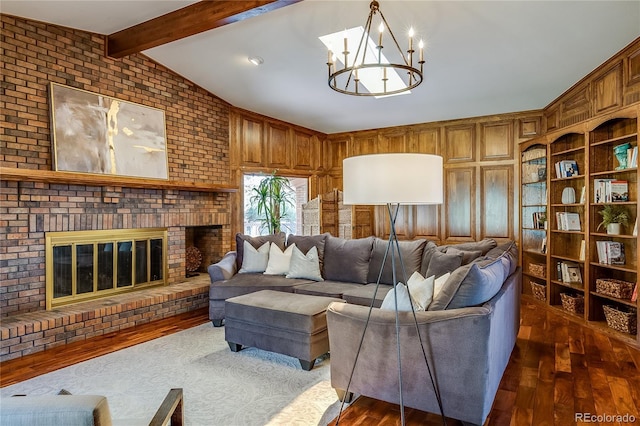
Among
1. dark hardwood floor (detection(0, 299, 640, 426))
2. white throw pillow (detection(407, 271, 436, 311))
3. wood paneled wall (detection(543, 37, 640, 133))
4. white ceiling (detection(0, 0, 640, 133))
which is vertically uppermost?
white ceiling (detection(0, 0, 640, 133))

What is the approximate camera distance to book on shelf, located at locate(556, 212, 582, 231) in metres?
Answer: 4.52

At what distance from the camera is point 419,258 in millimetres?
4047

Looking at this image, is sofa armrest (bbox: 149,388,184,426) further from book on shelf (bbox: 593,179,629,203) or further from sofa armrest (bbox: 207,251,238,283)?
book on shelf (bbox: 593,179,629,203)

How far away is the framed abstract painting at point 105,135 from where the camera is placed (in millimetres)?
3945

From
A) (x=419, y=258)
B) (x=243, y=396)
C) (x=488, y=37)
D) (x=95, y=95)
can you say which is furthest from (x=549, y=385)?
(x=95, y=95)

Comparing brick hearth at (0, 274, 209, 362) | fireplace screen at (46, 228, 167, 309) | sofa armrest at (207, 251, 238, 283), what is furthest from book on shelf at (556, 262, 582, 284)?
fireplace screen at (46, 228, 167, 309)

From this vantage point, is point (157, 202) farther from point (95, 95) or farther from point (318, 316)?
point (318, 316)

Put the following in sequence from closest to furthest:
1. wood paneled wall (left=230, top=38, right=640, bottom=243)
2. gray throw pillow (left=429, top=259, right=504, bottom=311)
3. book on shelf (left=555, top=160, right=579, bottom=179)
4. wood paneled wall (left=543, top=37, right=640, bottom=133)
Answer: gray throw pillow (left=429, top=259, right=504, bottom=311)
wood paneled wall (left=543, top=37, right=640, bottom=133)
book on shelf (left=555, top=160, right=579, bottom=179)
wood paneled wall (left=230, top=38, right=640, bottom=243)

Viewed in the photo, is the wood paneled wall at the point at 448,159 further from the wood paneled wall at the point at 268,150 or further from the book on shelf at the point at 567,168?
the book on shelf at the point at 567,168

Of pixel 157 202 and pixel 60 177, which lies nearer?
pixel 60 177

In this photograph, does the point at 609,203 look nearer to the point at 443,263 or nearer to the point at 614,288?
the point at 614,288

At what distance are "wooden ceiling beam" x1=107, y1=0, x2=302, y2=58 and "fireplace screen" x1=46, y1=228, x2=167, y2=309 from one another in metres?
2.04

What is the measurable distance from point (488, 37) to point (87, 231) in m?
4.51

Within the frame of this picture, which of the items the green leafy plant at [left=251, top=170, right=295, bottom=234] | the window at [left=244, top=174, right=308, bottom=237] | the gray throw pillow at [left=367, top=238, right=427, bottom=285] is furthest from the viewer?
the window at [left=244, top=174, right=308, bottom=237]
